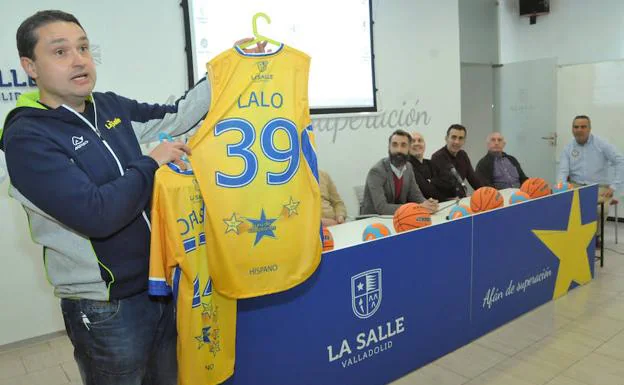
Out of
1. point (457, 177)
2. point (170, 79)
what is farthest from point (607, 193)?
point (170, 79)

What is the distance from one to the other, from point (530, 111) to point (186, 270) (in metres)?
6.37

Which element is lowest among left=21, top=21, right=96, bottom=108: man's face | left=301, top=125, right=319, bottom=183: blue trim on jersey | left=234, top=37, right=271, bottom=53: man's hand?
left=301, top=125, right=319, bottom=183: blue trim on jersey

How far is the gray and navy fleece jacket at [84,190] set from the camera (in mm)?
1125

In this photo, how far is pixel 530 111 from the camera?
6.67m

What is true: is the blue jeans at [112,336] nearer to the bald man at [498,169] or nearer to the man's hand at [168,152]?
the man's hand at [168,152]

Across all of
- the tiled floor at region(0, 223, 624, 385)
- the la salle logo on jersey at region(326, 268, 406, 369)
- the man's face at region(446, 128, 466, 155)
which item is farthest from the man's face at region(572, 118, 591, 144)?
the la salle logo on jersey at region(326, 268, 406, 369)

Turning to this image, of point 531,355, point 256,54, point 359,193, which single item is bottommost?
point 531,355

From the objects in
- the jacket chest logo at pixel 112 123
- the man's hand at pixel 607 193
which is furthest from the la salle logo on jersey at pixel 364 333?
the man's hand at pixel 607 193

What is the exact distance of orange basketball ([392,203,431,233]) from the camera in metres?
2.52

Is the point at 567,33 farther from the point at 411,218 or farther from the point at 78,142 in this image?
the point at 78,142

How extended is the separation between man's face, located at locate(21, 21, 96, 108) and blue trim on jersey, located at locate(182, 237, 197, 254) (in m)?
0.50

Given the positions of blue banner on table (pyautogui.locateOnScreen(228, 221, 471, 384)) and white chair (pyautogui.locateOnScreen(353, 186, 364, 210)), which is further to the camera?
white chair (pyautogui.locateOnScreen(353, 186, 364, 210))

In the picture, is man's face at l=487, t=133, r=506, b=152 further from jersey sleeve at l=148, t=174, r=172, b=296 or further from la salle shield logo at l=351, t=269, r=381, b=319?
jersey sleeve at l=148, t=174, r=172, b=296

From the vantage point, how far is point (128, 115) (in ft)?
4.85
